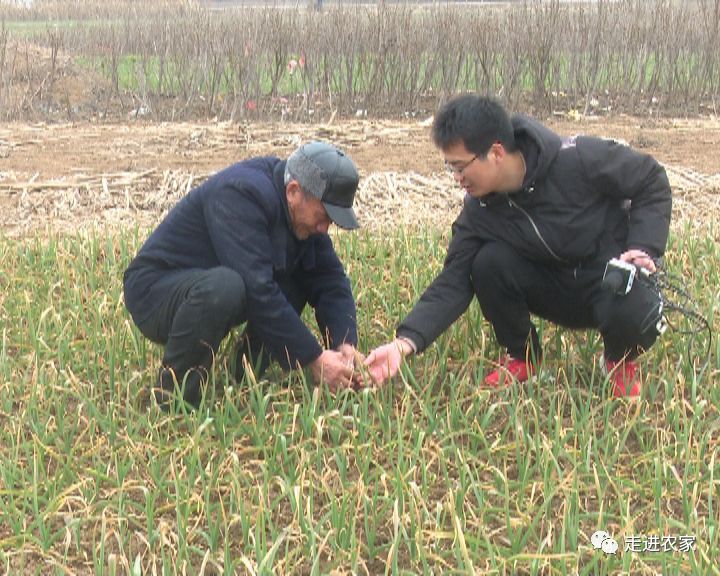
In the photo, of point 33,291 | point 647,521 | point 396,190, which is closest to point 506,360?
point 647,521

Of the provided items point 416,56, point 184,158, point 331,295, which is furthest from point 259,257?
point 416,56

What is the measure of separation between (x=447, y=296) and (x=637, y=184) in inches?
29.3

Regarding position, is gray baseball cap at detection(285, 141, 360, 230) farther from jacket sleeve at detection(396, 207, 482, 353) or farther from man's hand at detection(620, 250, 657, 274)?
man's hand at detection(620, 250, 657, 274)

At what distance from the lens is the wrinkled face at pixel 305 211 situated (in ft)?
10.3

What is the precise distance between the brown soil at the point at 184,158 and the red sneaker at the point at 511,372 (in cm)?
256

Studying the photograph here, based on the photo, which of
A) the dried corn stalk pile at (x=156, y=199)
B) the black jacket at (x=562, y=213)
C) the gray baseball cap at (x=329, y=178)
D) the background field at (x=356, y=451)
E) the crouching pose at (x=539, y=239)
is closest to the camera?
the background field at (x=356, y=451)

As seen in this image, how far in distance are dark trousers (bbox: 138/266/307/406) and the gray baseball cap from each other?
378 millimetres

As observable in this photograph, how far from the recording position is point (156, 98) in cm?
1091

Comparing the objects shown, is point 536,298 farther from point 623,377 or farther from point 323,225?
point 323,225

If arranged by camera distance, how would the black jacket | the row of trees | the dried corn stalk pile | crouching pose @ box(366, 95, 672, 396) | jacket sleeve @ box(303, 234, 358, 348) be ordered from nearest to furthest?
crouching pose @ box(366, 95, 672, 396), the black jacket, jacket sleeve @ box(303, 234, 358, 348), the dried corn stalk pile, the row of trees

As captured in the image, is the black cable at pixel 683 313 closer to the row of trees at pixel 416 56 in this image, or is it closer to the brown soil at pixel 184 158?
the brown soil at pixel 184 158

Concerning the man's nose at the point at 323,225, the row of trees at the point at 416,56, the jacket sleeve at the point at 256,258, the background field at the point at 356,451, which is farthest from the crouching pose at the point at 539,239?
the row of trees at the point at 416,56

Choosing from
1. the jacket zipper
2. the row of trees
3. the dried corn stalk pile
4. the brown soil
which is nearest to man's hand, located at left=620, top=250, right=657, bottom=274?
the jacket zipper

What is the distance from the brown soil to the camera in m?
6.57
